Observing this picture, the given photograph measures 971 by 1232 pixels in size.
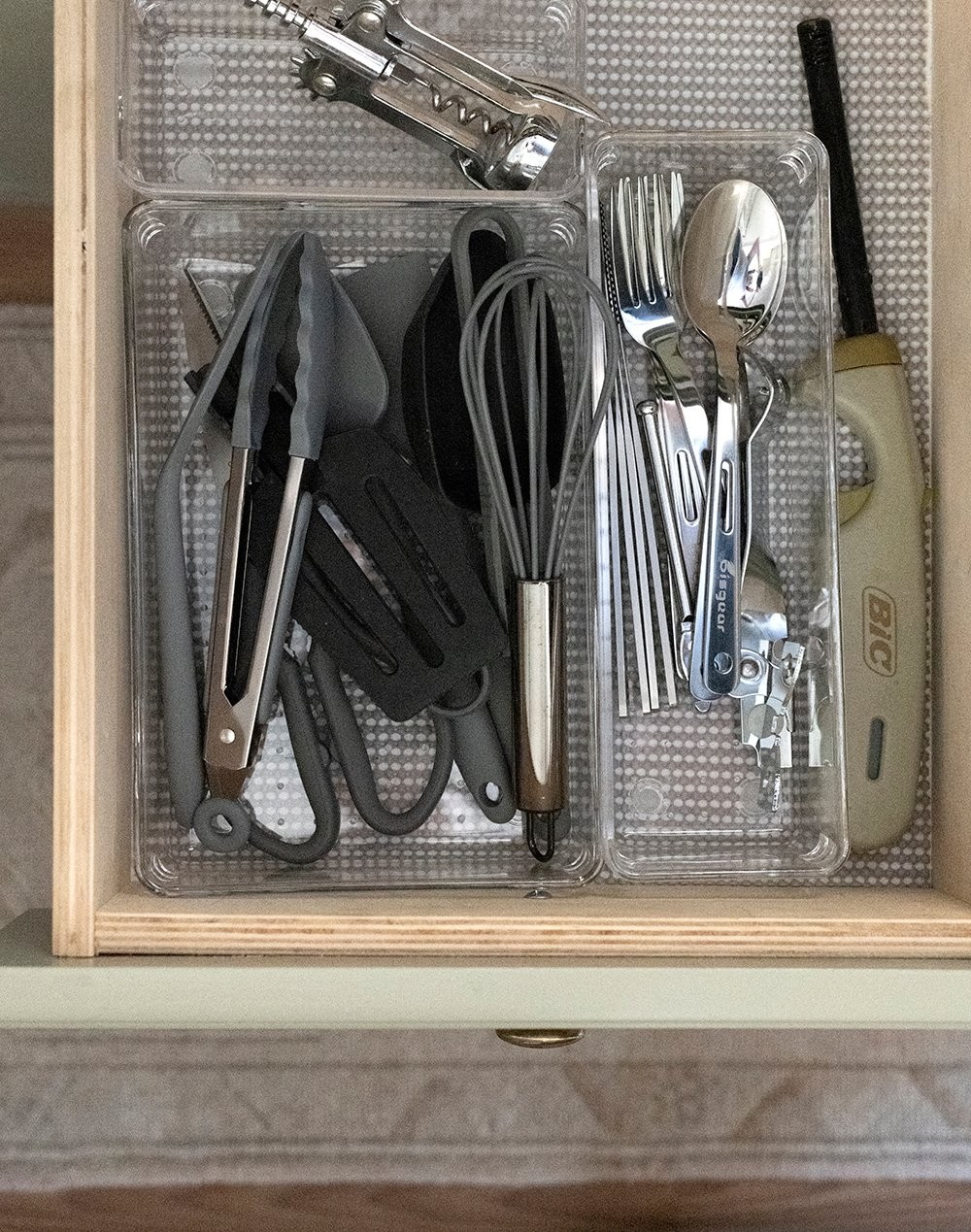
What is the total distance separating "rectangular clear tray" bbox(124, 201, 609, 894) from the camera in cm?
55

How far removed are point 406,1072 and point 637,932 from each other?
1.19 feet

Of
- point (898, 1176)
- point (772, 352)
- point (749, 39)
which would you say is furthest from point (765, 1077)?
point (749, 39)

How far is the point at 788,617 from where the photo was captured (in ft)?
1.83

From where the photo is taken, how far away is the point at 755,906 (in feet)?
1.59

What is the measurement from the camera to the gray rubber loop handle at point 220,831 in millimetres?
524

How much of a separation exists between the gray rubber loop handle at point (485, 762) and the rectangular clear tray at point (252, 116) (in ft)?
0.84

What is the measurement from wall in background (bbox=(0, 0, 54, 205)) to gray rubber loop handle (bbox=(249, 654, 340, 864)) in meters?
0.32

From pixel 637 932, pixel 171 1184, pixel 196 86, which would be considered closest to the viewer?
pixel 637 932

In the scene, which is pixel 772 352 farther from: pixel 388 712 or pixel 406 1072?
pixel 406 1072

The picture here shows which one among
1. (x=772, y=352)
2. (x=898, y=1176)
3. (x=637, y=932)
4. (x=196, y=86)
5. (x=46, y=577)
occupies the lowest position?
(x=898, y=1176)

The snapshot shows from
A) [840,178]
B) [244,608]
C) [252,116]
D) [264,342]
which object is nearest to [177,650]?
[244,608]

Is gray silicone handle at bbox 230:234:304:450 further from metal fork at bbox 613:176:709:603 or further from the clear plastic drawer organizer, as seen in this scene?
metal fork at bbox 613:176:709:603

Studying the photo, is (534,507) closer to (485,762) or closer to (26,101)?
(485,762)

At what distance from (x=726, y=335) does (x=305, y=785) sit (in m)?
0.29
